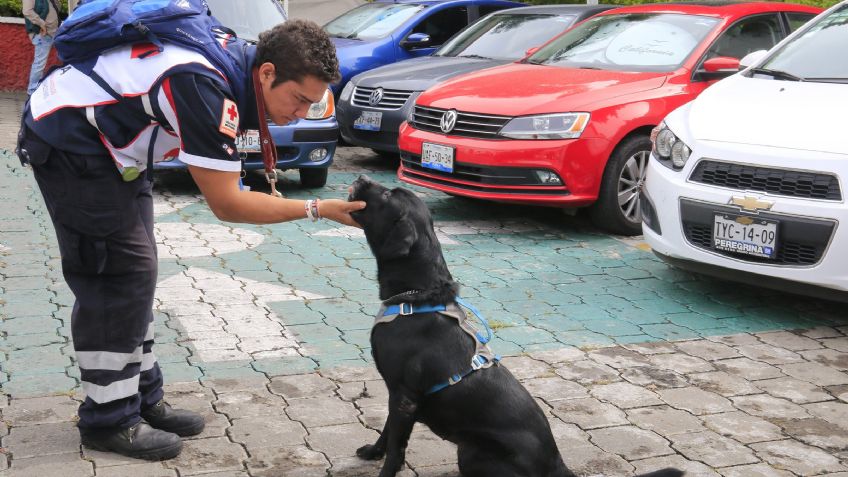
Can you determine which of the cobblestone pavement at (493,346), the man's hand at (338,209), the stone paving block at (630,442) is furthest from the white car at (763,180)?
the man's hand at (338,209)

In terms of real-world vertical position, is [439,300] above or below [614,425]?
above

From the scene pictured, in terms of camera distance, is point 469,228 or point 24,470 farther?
point 469,228

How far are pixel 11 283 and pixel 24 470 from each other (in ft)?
8.30

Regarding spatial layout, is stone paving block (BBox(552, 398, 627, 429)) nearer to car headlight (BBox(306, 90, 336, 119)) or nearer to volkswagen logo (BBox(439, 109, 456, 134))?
volkswagen logo (BBox(439, 109, 456, 134))

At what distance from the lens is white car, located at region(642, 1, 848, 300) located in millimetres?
5293

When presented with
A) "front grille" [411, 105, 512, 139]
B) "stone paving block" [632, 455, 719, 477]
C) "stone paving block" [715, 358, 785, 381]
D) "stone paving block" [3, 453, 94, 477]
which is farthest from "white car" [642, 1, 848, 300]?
"stone paving block" [3, 453, 94, 477]

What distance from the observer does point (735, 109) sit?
597 centimetres

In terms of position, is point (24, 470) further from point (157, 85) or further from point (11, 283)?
point (11, 283)

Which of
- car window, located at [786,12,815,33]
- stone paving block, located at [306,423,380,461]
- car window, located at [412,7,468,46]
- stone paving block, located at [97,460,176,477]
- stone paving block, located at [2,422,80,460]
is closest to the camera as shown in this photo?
stone paving block, located at [97,460,176,477]

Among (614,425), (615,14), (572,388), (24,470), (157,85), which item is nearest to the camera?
(157,85)

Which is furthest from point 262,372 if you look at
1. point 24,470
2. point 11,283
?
point 11,283

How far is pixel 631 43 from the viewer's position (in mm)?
8211

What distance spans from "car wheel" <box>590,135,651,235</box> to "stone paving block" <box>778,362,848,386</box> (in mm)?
2535

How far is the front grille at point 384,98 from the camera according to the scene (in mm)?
9445
